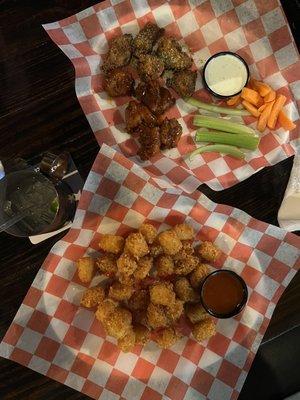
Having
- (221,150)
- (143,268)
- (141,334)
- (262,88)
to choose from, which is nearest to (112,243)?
(143,268)

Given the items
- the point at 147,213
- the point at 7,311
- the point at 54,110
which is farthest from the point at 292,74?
the point at 7,311

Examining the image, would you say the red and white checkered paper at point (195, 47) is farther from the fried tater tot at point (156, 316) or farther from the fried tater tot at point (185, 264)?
the fried tater tot at point (156, 316)

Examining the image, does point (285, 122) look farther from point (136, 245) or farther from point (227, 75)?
point (136, 245)

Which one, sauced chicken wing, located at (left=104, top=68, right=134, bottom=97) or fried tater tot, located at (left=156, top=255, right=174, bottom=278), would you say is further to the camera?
sauced chicken wing, located at (left=104, top=68, right=134, bottom=97)

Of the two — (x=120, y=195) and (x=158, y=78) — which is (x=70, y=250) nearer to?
(x=120, y=195)

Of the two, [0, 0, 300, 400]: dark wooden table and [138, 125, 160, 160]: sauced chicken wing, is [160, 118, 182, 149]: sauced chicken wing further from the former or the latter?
[0, 0, 300, 400]: dark wooden table

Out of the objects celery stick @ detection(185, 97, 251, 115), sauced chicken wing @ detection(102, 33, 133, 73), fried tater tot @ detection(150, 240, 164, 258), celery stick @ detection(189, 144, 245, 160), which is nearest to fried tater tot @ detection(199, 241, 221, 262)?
fried tater tot @ detection(150, 240, 164, 258)

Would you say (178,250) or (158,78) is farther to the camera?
(158,78)
